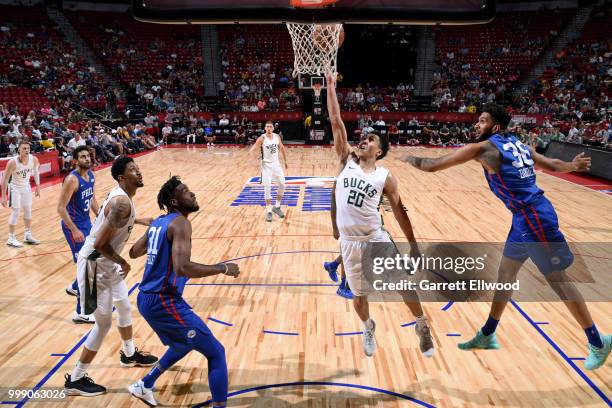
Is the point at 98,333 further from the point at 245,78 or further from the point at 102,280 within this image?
the point at 245,78

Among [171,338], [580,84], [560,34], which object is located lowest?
[171,338]

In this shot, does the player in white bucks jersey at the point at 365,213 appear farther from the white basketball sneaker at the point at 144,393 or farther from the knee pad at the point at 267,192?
the knee pad at the point at 267,192

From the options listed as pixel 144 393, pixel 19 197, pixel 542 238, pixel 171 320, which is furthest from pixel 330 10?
pixel 19 197

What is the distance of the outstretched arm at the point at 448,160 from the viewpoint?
3855mm

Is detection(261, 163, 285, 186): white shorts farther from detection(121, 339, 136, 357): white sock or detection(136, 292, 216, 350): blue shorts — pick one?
detection(136, 292, 216, 350): blue shorts

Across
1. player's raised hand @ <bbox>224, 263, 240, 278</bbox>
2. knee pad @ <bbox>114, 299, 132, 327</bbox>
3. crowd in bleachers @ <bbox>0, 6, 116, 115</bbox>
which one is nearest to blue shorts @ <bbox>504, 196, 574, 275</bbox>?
player's raised hand @ <bbox>224, 263, 240, 278</bbox>

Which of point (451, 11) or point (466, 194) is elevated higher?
point (451, 11)

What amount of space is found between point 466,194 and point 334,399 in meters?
9.51

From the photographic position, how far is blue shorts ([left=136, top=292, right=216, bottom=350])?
340cm

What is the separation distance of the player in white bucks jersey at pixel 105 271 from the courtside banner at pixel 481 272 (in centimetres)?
194

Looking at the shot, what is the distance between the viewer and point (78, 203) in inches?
217

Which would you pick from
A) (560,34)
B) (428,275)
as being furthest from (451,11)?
(560,34)

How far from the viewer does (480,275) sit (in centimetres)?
707

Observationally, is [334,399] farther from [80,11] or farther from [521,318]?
[80,11]
